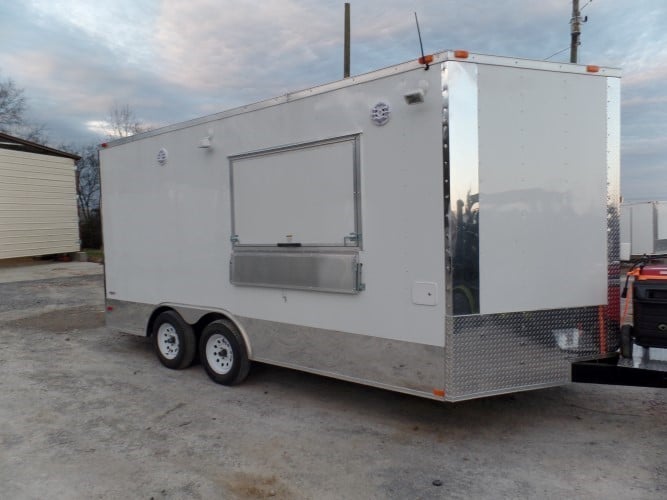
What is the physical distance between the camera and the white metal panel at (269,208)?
12.6 feet

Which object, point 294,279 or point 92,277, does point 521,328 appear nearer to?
point 294,279

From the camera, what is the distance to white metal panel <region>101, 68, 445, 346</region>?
385 centimetres

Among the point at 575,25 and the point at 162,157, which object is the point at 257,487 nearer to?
the point at 162,157

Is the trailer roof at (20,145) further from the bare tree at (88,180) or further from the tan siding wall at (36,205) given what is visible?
the bare tree at (88,180)

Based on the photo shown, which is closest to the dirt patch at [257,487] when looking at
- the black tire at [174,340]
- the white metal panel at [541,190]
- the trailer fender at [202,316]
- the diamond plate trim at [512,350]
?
the diamond plate trim at [512,350]

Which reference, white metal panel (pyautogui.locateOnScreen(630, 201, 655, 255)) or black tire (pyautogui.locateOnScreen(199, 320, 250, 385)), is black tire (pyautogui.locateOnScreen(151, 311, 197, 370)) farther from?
white metal panel (pyautogui.locateOnScreen(630, 201, 655, 255))

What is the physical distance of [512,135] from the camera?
3.85 m

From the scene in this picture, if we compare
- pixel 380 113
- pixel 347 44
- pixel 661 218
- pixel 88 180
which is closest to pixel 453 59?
pixel 380 113

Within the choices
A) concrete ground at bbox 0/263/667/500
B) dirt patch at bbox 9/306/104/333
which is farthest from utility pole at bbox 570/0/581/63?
dirt patch at bbox 9/306/104/333

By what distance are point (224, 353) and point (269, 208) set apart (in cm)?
173

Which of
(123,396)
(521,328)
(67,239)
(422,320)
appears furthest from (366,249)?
(67,239)

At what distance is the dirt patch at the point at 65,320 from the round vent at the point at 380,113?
22.7ft

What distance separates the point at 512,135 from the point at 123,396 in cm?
446

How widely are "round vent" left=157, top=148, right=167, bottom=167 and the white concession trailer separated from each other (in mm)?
1466
